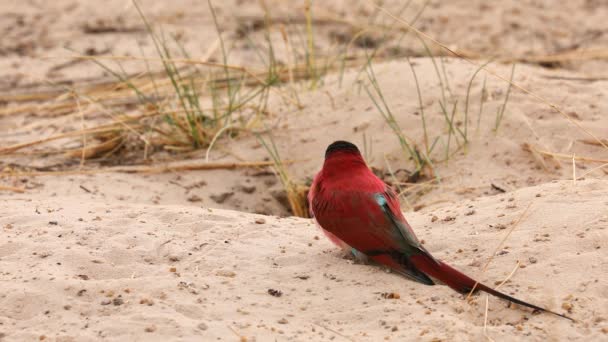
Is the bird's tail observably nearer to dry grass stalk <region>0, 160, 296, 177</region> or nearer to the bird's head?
the bird's head

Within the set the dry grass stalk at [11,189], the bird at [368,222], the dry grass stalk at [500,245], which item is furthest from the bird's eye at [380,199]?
the dry grass stalk at [11,189]

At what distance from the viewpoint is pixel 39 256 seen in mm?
3033

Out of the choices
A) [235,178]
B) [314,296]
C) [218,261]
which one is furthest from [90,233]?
[235,178]

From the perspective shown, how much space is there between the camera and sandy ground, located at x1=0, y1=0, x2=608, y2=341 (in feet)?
8.53

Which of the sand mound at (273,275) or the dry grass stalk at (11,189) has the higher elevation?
the sand mound at (273,275)

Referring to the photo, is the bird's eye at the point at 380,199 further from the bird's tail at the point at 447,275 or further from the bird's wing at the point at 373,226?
the bird's tail at the point at 447,275

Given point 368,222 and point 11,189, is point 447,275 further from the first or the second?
point 11,189

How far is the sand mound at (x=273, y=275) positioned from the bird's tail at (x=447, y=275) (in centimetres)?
4

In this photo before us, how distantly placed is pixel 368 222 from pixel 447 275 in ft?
1.13

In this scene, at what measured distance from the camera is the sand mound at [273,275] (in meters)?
2.55

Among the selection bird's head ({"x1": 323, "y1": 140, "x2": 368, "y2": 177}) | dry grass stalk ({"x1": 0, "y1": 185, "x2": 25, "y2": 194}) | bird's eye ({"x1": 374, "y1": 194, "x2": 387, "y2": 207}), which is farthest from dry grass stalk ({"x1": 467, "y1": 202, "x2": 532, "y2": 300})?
dry grass stalk ({"x1": 0, "y1": 185, "x2": 25, "y2": 194})

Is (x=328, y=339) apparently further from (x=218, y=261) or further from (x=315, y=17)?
(x=315, y=17)

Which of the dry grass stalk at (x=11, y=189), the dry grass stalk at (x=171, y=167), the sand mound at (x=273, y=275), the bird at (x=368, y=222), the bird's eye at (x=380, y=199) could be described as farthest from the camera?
the dry grass stalk at (x=171, y=167)

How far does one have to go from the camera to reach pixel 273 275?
298 cm
